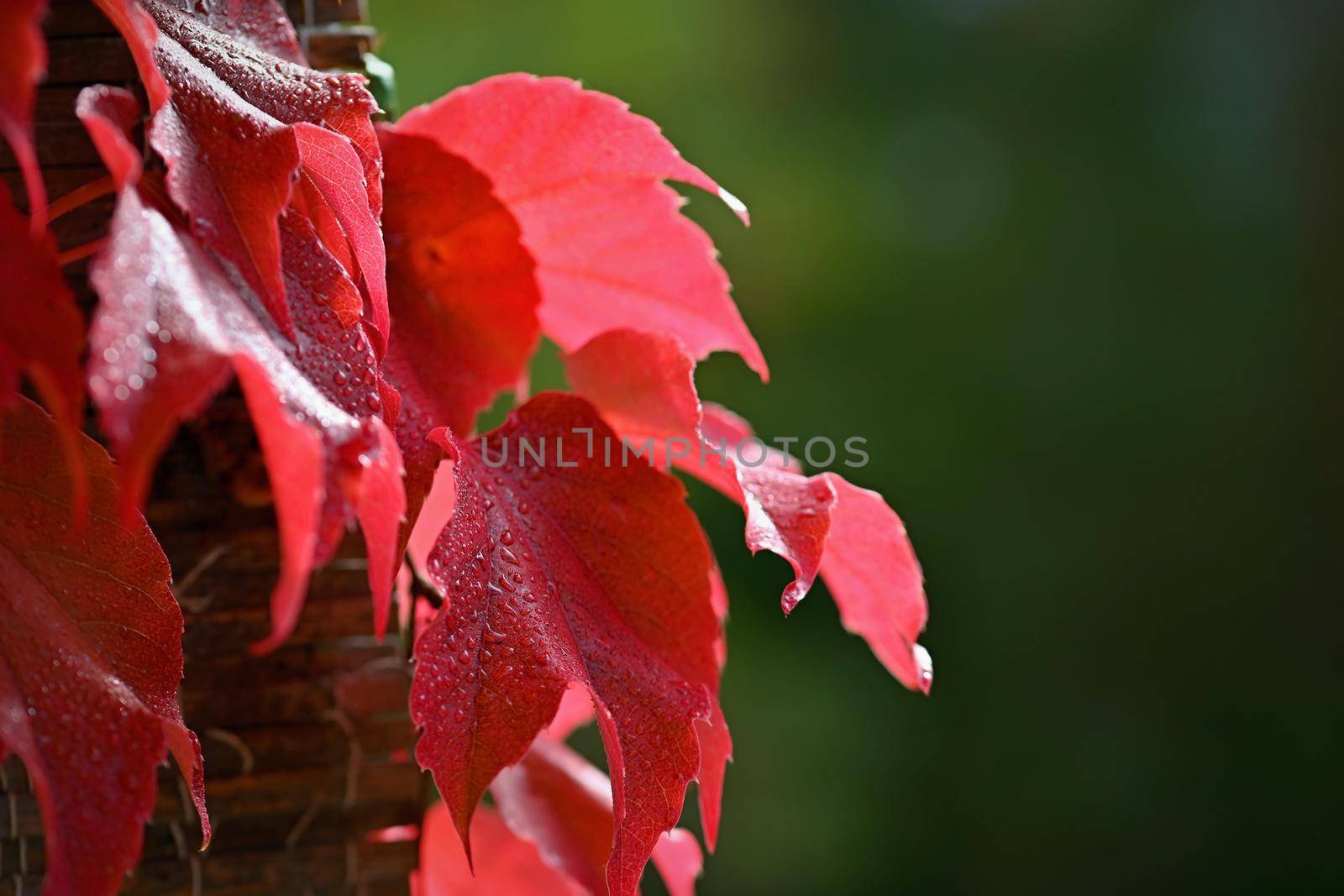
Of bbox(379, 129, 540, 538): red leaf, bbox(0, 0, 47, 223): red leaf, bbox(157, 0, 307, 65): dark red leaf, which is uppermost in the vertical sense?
bbox(0, 0, 47, 223): red leaf

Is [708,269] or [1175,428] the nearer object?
[708,269]

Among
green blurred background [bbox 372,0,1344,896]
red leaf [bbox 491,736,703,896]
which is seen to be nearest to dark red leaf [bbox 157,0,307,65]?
red leaf [bbox 491,736,703,896]

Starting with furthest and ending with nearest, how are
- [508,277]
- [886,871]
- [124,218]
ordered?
[886,871] < [508,277] < [124,218]

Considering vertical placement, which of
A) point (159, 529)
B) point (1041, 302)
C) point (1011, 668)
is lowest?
point (1011, 668)

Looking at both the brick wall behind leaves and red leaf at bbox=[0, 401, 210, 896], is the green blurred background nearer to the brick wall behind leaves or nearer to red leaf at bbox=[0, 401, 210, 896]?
the brick wall behind leaves

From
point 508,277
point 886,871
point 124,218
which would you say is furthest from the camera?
point 886,871

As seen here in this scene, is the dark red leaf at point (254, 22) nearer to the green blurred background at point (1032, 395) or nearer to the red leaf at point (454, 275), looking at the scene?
the red leaf at point (454, 275)

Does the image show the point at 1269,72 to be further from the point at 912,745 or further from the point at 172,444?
the point at 172,444

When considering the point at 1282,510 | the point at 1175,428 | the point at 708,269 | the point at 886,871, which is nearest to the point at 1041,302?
the point at 1175,428
